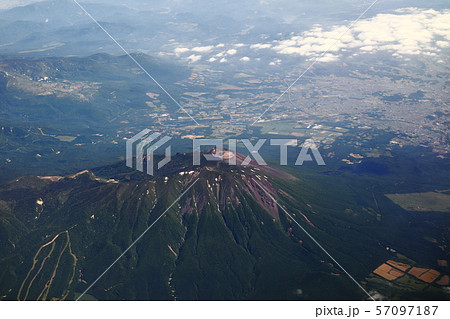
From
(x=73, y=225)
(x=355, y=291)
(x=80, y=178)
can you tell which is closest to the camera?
(x=355, y=291)

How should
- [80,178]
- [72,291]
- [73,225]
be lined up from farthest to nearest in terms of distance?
[80,178] < [73,225] < [72,291]

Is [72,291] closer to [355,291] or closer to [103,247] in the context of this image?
[103,247]

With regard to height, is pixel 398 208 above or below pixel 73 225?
below

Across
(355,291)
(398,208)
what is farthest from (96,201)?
(398,208)

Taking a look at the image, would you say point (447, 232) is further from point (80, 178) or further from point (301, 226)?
point (80, 178)

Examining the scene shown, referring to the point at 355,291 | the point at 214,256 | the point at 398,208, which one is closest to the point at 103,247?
the point at 214,256

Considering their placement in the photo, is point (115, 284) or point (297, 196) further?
point (297, 196)
